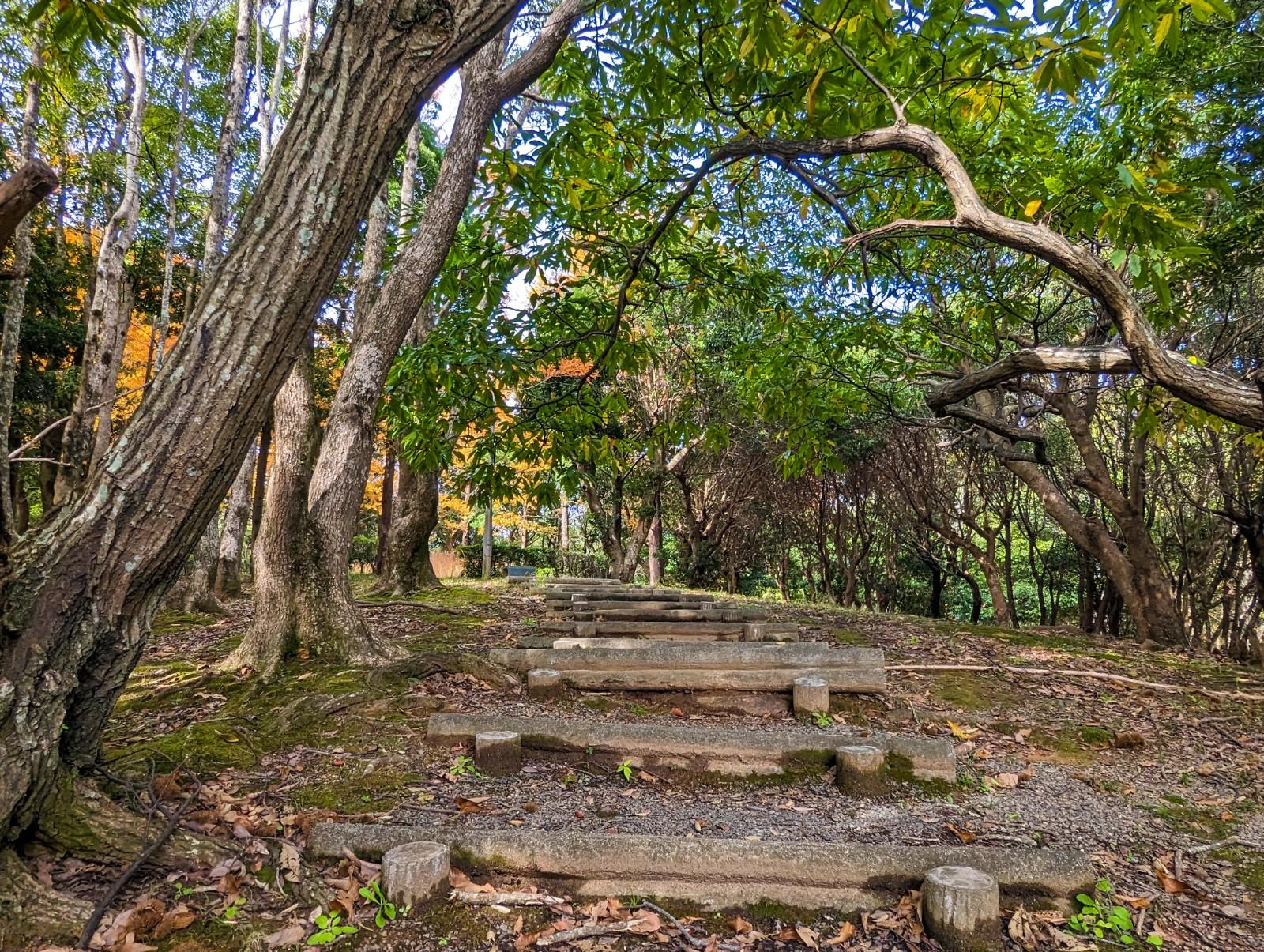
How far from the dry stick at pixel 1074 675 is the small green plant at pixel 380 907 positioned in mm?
4401

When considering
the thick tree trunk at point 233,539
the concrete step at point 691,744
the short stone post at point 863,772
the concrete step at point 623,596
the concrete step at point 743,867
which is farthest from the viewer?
the thick tree trunk at point 233,539

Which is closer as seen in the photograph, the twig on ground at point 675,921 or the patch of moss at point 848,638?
the twig on ground at point 675,921

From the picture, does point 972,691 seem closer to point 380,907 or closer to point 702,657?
point 702,657

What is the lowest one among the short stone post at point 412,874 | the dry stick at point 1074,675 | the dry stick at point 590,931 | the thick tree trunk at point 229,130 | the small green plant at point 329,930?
the dry stick at point 590,931

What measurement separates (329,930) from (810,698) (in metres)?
3.23

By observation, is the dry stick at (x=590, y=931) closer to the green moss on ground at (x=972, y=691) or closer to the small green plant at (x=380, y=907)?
the small green plant at (x=380, y=907)

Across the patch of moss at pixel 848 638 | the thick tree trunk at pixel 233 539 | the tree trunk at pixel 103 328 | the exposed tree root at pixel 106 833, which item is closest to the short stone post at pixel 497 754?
the exposed tree root at pixel 106 833

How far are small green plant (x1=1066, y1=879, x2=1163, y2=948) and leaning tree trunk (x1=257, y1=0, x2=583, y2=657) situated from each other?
4370 millimetres

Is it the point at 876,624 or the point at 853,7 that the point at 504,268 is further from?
the point at 876,624

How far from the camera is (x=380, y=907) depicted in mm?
2230

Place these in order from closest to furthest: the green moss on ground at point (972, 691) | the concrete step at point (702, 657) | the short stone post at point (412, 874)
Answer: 1. the short stone post at point (412, 874)
2. the concrete step at point (702, 657)
3. the green moss on ground at point (972, 691)

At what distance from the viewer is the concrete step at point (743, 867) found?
8.00 ft

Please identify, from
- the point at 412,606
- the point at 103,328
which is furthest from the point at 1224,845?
the point at 103,328

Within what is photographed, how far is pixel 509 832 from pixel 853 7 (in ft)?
12.9
